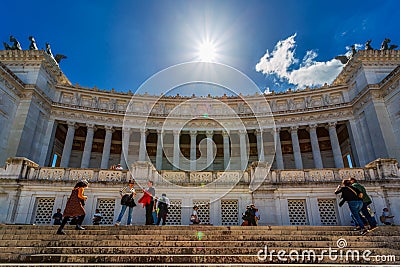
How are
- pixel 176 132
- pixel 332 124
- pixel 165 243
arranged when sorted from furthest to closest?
pixel 176 132
pixel 332 124
pixel 165 243

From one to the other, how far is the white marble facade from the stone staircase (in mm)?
5626

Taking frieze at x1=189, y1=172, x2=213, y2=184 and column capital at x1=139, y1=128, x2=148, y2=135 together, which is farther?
column capital at x1=139, y1=128, x2=148, y2=135

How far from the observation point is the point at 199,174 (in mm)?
16812

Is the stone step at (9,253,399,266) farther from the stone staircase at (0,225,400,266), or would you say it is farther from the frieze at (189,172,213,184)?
the frieze at (189,172,213,184)

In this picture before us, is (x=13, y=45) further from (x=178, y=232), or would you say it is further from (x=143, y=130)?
(x=178, y=232)

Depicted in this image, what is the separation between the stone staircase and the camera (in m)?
6.48

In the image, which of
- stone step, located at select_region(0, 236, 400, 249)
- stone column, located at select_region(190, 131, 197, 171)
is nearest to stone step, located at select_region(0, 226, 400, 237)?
stone step, located at select_region(0, 236, 400, 249)

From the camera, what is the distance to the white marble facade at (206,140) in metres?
15.8

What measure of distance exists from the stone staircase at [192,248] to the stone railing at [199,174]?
19.5 feet

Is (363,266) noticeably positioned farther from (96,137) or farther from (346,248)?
(96,137)

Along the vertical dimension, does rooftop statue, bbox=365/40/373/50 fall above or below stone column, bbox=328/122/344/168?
→ above

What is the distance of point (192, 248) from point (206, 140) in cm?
3349

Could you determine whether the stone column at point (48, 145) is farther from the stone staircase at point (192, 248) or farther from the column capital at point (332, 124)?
the column capital at point (332, 124)

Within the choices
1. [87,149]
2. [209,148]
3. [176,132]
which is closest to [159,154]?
[176,132]
